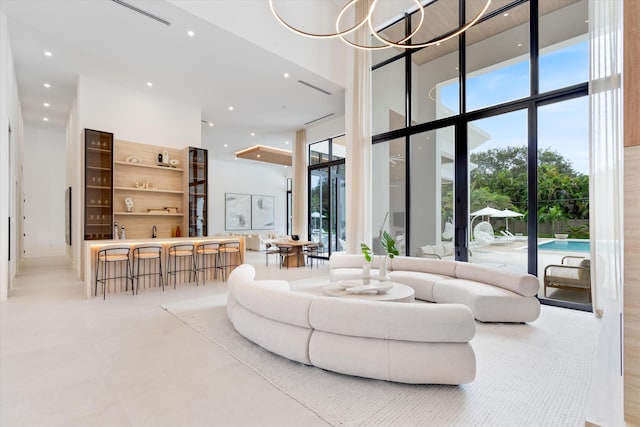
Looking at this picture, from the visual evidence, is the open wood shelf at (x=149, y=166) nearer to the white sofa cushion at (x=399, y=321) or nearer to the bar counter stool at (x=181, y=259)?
the bar counter stool at (x=181, y=259)

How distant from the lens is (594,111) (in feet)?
13.7

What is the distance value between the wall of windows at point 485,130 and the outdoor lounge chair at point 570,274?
105 mm

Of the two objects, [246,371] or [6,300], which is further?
[6,300]

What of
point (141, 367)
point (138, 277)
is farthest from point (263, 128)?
point (141, 367)

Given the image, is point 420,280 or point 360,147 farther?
point 360,147

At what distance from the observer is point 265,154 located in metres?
13.2

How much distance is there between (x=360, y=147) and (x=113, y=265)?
17.6 feet

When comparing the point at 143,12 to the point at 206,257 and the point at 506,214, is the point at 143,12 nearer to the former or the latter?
the point at 206,257

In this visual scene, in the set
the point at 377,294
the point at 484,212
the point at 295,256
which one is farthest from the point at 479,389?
the point at 295,256

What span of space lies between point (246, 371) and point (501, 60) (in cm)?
604

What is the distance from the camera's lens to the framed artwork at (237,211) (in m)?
14.7

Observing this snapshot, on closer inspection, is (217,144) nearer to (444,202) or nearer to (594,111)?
(444,202)

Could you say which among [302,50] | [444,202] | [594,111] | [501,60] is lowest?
[444,202]

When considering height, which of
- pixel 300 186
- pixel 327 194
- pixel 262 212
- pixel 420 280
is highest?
pixel 300 186
